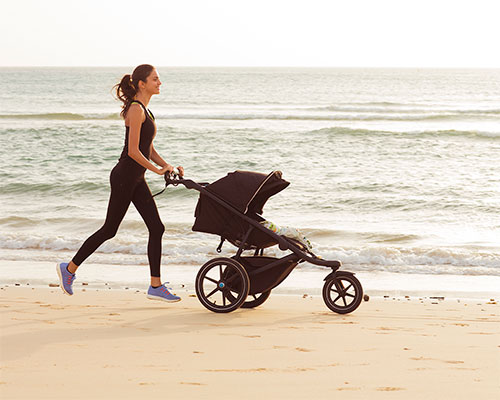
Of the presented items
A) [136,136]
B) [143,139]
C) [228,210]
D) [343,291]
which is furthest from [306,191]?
[136,136]

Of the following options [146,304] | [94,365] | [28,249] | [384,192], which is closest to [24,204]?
[28,249]

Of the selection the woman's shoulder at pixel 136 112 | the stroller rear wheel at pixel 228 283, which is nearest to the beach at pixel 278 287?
the stroller rear wheel at pixel 228 283

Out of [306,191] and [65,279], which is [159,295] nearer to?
[65,279]

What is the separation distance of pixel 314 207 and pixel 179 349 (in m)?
7.89

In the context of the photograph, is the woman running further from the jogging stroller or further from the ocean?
the ocean

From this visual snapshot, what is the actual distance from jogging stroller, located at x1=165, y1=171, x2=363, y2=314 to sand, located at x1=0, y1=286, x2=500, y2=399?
0.20 metres

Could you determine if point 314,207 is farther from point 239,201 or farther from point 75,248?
point 239,201

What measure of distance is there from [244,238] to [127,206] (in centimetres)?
87

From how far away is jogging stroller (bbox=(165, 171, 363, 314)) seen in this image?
4914mm

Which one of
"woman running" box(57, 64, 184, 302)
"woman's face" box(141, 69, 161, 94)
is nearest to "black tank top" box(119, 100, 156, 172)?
"woman running" box(57, 64, 184, 302)

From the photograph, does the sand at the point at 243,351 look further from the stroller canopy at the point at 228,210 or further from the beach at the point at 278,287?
the stroller canopy at the point at 228,210

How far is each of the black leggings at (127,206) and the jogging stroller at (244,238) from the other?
8.4 inches

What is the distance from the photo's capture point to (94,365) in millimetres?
3676

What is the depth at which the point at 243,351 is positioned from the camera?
399 centimetres
